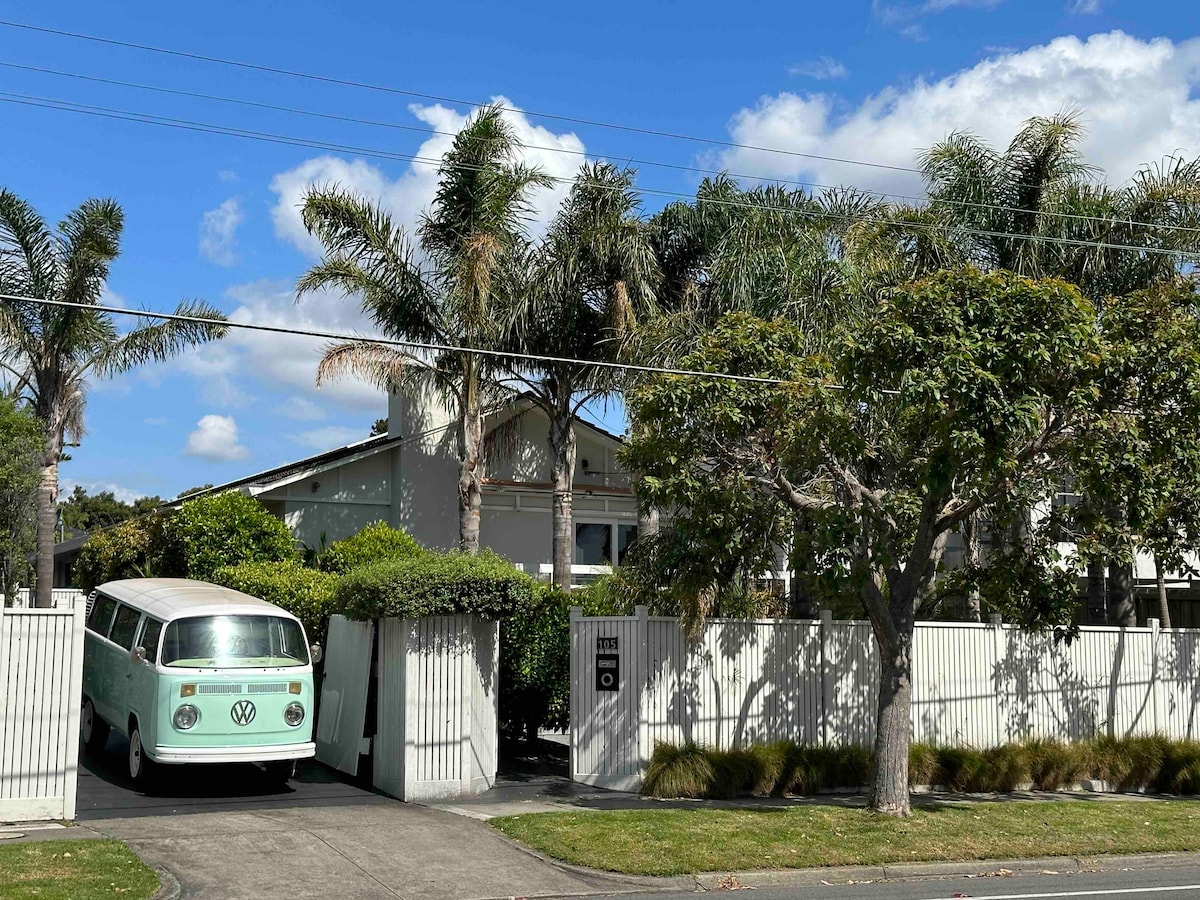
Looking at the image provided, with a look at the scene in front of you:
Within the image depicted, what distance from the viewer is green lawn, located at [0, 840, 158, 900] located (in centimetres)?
961

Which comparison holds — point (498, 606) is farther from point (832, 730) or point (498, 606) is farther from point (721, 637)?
point (832, 730)

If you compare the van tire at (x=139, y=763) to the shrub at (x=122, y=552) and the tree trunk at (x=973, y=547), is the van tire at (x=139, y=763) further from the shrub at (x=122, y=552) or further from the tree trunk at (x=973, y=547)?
the tree trunk at (x=973, y=547)

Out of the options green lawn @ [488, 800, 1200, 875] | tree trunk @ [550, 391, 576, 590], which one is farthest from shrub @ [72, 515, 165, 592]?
green lawn @ [488, 800, 1200, 875]

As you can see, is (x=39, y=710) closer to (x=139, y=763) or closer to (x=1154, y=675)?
(x=139, y=763)

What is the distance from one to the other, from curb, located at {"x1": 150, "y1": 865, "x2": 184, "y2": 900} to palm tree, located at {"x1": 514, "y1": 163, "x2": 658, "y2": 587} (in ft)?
44.3

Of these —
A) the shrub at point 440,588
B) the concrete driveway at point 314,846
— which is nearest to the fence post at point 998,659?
the shrub at point 440,588

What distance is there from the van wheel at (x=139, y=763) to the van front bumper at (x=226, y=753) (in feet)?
1.32

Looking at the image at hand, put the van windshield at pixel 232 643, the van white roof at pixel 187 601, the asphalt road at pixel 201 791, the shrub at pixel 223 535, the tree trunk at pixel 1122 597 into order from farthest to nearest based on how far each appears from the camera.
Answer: the shrub at pixel 223 535, the tree trunk at pixel 1122 597, the van white roof at pixel 187 601, the van windshield at pixel 232 643, the asphalt road at pixel 201 791

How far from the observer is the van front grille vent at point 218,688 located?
14.4 m

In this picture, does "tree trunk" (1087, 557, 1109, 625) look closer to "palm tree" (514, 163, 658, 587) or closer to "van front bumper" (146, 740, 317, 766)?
"palm tree" (514, 163, 658, 587)

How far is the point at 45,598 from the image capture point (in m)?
26.0

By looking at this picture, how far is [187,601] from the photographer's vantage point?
15.4 m

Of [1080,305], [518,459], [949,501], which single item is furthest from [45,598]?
[1080,305]

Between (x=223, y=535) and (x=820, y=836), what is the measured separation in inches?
565
